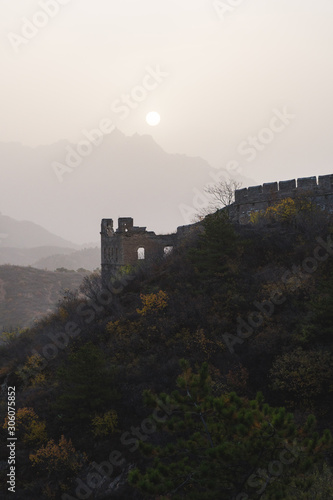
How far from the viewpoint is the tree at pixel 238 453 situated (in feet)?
24.7

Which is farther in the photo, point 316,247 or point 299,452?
point 316,247

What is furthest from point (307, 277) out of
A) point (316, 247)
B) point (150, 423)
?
point (150, 423)

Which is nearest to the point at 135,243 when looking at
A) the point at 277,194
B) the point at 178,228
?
the point at 178,228

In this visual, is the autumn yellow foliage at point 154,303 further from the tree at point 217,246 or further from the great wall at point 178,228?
the great wall at point 178,228

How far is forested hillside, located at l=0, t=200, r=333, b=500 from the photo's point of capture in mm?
7977

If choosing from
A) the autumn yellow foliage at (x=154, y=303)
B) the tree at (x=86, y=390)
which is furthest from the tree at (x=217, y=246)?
the tree at (x=86, y=390)

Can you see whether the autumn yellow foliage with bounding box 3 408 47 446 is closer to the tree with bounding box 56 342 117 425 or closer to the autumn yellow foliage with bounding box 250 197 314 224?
the tree with bounding box 56 342 117 425

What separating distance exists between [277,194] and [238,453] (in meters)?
20.3

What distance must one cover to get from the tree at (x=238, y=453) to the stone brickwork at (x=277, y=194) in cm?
1803

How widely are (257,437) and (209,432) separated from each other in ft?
4.85

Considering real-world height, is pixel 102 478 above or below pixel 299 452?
below

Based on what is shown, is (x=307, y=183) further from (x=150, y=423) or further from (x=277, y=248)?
(x=150, y=423)

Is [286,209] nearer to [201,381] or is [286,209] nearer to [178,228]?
[178,228]

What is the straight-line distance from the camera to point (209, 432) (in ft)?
28.5
